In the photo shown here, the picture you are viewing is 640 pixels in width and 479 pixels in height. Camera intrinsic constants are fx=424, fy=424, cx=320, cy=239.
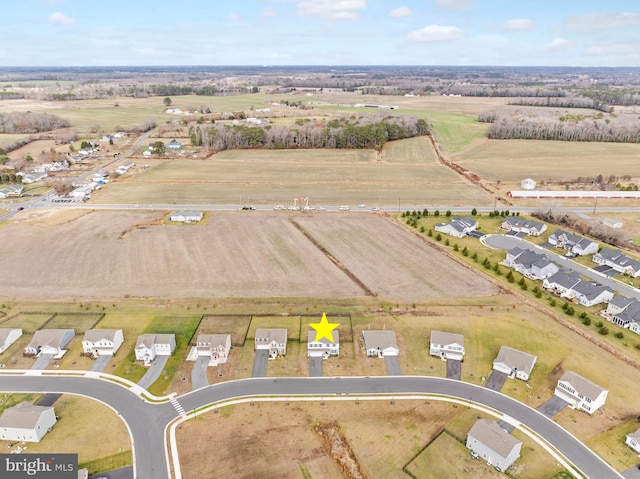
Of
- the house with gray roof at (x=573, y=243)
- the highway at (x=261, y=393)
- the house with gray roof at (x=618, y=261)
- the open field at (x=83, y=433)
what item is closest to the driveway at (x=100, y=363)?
the highway at (x=261, y=393)

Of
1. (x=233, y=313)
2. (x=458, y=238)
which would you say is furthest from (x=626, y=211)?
(x=233, y=313)

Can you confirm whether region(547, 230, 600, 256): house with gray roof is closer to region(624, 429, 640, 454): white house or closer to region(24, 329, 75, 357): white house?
region(624, 429, 640, 454): white house

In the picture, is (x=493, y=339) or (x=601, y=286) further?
(x=601, y=286)

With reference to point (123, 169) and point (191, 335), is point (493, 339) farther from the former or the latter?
point (123, 169)

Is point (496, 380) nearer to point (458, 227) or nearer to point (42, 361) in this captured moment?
point (458, 227)

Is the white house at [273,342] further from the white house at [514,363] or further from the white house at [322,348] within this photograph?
the white house at [514,363]

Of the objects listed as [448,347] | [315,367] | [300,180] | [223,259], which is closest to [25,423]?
[315,367]
